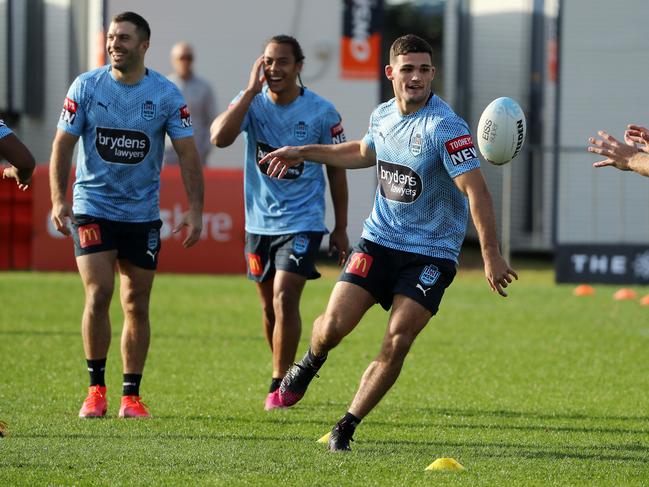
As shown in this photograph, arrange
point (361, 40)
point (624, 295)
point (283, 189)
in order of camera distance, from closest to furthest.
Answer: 1. point (283, 189)
2. point (624, 295)
3. point (361, 40)

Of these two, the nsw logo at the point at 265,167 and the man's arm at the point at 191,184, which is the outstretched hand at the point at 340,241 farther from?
the man's arm at the point at 191,184

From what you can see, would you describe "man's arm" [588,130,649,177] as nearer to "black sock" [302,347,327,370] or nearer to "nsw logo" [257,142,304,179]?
"black sock" [302,347,327,370]

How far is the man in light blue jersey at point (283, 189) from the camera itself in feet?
30.4

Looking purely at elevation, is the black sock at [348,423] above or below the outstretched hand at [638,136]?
below

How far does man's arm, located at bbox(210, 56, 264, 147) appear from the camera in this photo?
9172mm

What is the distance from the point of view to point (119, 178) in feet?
28.2

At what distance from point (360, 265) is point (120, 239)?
1.86 meters

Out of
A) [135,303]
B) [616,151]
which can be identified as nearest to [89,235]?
[135,303]

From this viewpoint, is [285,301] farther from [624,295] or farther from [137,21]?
[624,295]

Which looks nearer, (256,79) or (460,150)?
(460,150)

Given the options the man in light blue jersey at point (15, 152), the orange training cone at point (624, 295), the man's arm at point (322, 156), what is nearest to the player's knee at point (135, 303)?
the man's arm at point (322, 156)

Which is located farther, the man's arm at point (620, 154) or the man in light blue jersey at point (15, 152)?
the man's arm at point (620, 154)

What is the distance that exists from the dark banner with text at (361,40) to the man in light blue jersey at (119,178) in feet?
A: 39.8

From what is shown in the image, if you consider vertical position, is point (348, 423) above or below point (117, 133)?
below
